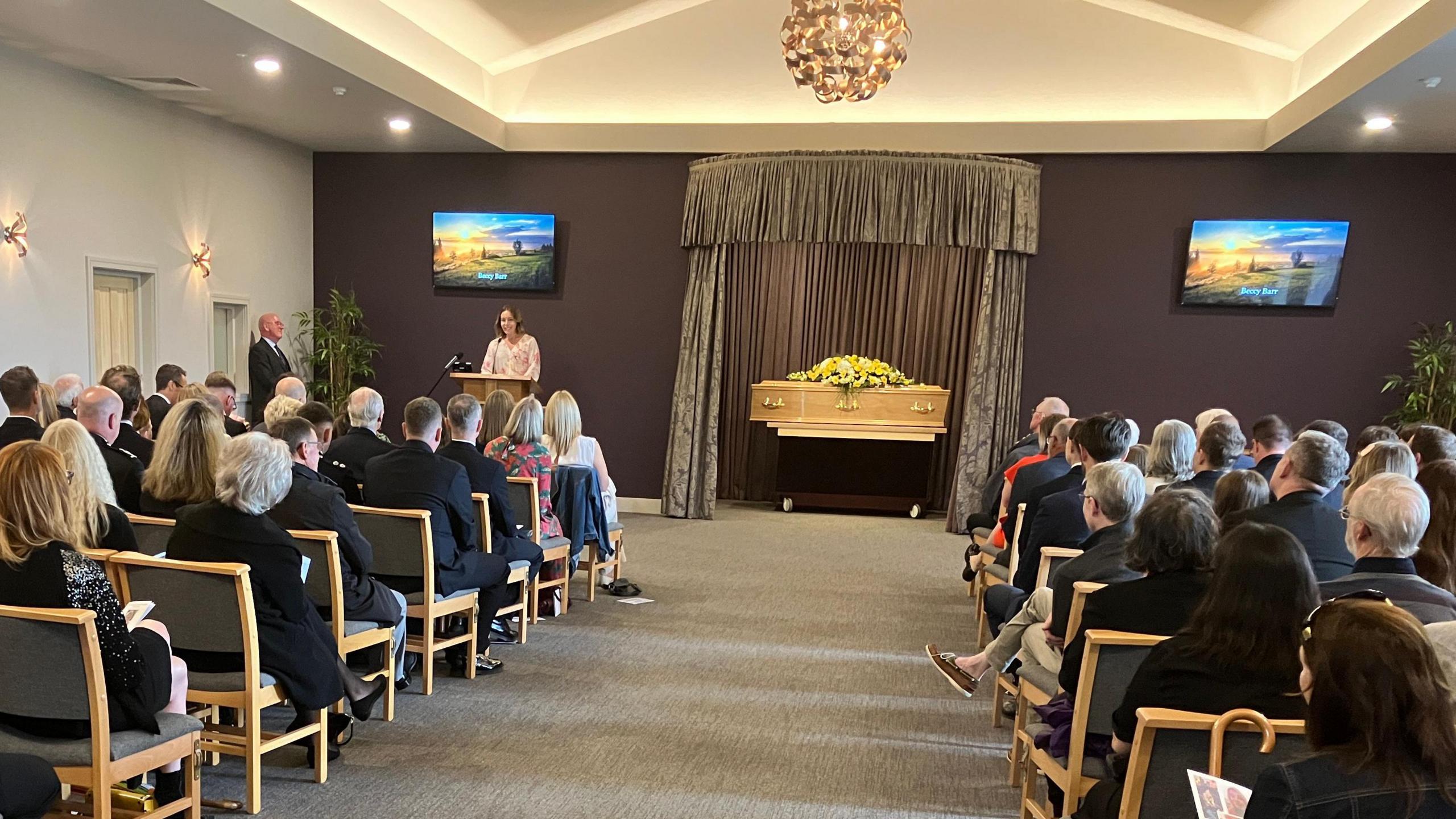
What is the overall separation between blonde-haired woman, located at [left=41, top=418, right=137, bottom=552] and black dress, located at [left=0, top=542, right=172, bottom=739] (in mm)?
294

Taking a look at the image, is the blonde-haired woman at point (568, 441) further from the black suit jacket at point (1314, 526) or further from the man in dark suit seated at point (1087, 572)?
the black suit jacket at point (1314, 526)

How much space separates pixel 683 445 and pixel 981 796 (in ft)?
21.3

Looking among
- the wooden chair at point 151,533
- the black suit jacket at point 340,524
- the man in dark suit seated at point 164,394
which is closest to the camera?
the wooden chair at point 151,533

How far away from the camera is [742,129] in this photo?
991 centimetres

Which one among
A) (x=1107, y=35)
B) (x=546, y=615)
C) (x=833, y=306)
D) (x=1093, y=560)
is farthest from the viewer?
(x=833, y=306)

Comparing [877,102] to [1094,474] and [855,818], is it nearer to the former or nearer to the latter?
→ [1094,474]

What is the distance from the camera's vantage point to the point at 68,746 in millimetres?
2629

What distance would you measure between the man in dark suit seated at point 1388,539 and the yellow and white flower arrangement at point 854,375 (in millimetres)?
6860

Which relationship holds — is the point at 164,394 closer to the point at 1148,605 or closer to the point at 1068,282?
the point at 1148,605

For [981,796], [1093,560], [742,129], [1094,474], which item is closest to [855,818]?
[981,796]

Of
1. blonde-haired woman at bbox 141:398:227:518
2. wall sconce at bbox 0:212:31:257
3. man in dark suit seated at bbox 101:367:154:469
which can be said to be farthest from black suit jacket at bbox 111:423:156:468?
wall sconce at bbox 0:212:31:257

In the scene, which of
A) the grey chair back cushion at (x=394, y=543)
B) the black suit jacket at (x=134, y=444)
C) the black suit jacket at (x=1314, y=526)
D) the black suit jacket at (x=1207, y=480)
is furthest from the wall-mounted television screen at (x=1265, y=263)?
the black suit jacket at (x=134, y=444)

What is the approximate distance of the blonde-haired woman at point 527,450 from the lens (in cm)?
584

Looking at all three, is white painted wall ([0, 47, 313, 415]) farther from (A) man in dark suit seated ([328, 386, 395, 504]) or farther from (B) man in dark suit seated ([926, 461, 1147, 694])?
(B) man in dark suit seated ([926, 461, 1147, 694])
